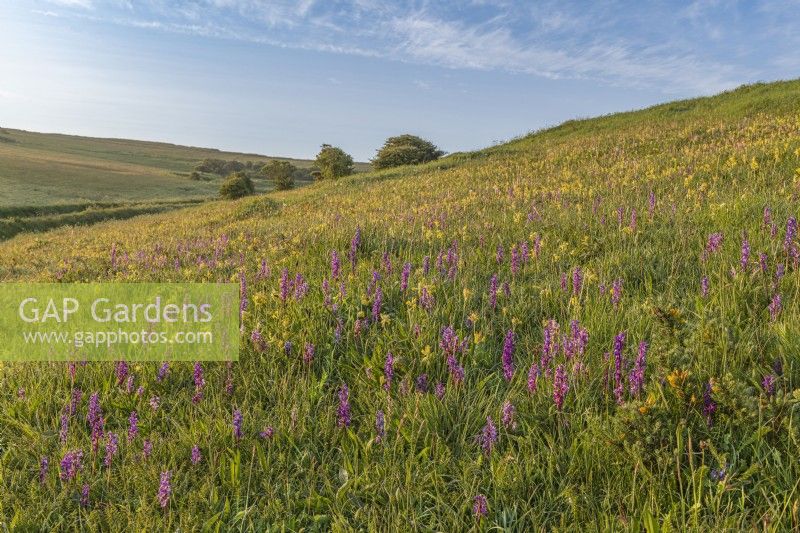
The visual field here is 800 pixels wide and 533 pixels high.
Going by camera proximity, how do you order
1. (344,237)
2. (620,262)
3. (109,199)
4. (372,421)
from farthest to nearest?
1. (109,199)
2. (344,237)
3. (620,262)
4. (372,421)

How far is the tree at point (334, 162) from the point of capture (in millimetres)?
60125

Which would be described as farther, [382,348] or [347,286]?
[347,286]

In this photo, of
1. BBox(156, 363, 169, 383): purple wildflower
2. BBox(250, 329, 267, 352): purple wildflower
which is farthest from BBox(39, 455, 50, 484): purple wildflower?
BBox(250, 329, 267, 352): purple wildflower

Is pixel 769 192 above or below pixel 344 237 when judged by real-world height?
above

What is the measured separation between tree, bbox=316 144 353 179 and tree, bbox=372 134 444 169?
776 cm

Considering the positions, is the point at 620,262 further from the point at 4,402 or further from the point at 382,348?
the point at 4,402

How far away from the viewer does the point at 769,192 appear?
265 inches

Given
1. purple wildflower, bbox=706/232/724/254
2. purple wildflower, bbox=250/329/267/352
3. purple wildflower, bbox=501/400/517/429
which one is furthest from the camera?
purple wildflower, bbox=706/232/724/254

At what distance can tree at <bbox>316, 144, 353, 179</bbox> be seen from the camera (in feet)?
197

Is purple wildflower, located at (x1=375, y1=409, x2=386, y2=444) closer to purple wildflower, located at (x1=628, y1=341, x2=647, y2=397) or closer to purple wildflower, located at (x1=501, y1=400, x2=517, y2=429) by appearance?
purple wildflower, located at (x1=501, y1=400, x2=517, y2=429)

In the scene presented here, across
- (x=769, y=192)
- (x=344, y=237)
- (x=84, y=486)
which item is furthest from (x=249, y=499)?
(x=769, y=192)

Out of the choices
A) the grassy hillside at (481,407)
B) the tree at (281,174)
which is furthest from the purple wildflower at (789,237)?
the tree at (281,174)

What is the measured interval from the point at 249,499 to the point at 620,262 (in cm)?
397

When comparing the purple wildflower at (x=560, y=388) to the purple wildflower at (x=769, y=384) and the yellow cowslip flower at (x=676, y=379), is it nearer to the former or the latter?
the yellow cowslip flower at (x=676, y=379)
